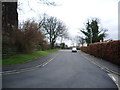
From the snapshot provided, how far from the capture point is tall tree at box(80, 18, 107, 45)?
52372 millimetres

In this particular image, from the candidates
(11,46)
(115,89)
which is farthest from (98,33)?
(115,89)

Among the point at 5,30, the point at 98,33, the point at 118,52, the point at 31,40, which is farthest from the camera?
the point at 98,33

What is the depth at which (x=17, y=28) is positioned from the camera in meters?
22.4

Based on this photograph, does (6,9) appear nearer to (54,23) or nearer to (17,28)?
(17,28)

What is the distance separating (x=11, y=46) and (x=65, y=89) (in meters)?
17.5

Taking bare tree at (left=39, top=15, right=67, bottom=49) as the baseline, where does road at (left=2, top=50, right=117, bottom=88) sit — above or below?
below

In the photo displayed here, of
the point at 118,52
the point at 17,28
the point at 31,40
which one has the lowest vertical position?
the point at 118,52

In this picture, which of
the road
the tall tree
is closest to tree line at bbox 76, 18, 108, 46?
the tall tree

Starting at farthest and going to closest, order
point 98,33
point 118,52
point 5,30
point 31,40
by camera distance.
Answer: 1. point 98,33
2. point 31,40
3. point 5,30
4. point 118,52

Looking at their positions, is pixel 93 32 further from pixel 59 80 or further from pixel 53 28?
pixel 59 80

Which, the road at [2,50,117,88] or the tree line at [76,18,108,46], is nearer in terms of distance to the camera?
the road at [2,50,117,88]

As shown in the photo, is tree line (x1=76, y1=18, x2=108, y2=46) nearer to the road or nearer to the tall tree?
the tall tree

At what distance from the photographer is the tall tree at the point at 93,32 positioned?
52.4 m

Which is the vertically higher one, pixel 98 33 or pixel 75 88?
pixel 98 33
